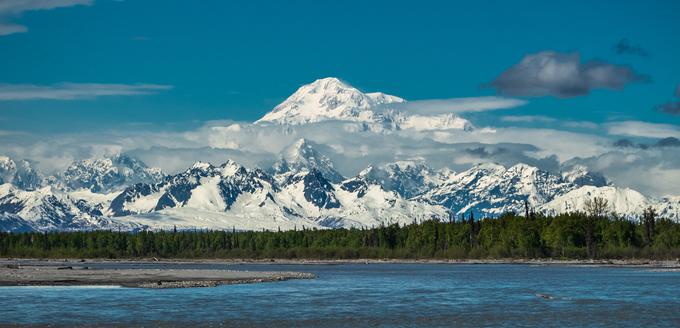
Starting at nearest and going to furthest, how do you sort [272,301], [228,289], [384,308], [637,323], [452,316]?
[637,323] → [452,316] → [384,308] → [272,301] → [228,289]

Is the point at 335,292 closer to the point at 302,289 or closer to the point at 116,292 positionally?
the point at 302,289

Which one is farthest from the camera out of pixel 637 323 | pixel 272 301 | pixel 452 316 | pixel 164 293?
pixel 164 293

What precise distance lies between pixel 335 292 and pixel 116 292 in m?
24.4

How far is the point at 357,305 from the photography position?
97.3m

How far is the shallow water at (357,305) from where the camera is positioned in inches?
3211

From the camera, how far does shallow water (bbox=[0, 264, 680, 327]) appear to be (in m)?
81.6

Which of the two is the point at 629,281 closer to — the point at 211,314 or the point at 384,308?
the point at 384,308

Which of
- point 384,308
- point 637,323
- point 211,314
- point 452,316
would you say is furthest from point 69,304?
point 637,323

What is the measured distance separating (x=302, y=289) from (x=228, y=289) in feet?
28.9

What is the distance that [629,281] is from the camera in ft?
460

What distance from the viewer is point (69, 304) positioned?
95062 mm

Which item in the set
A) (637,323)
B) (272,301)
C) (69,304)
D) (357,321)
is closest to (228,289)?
(272,301)

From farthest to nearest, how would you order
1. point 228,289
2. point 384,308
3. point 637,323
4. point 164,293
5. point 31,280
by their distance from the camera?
point 31,280 → point 228,289 → point 164,293 → point 384,308 → point 637,323

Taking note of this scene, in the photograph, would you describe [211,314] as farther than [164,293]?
No
